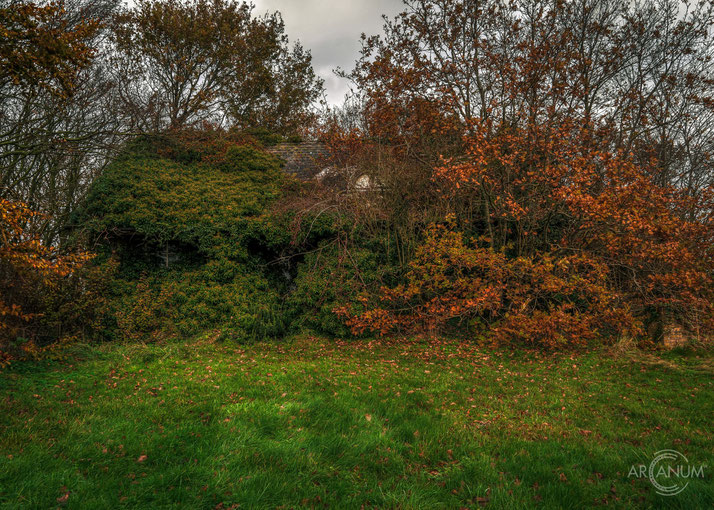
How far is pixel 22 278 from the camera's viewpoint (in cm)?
676

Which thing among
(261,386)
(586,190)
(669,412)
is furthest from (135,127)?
(669,412)

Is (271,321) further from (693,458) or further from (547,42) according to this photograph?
(547,42)

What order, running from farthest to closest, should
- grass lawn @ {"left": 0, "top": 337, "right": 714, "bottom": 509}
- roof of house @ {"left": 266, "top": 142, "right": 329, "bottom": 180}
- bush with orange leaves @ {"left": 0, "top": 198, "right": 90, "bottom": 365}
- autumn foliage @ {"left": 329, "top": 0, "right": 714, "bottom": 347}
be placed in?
roof of house @ {"left": 266, "top": 142, "right": 329, "bottom": 180}
autumn foliage @ {"left": 329, "top": 0, "right": 714, "bottom": 347}
bush with orange leaves @ {"left": 0, "top": 198, "right": 90, "bottom": 365}
grass lawn @ {"left": 0, "top": 337, "right": 714, "bottom": 509}

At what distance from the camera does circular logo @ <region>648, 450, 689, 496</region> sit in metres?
3.27

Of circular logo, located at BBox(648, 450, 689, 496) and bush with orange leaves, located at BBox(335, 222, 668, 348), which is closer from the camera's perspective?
circular logo, located at BBox(648, 450, 689, 496)

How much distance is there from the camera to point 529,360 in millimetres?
8320

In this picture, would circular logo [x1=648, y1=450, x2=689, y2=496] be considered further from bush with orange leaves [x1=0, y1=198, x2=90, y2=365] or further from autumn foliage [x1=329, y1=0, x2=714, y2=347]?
bush with orange leaves [x1=0, y1=198, x2=90, y2=365]

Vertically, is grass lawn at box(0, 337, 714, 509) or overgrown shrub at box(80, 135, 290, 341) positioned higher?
overgrown shrub at box(80, 135, 290, 341)

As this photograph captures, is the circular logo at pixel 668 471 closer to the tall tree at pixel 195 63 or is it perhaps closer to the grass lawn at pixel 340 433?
the grass lawn at pixel 340 433

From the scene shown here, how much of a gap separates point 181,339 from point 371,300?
15.7 feet

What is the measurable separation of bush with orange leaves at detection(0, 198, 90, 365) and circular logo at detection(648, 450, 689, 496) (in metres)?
7.39

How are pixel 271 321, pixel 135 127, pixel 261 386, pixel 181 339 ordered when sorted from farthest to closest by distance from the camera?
pixel 135 127, pixel 271 321, pixel 181 339, pixel 261 386

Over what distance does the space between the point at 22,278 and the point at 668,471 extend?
9.64 m

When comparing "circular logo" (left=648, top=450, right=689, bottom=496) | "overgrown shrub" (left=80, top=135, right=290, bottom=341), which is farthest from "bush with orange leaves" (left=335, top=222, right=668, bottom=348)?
"circular logo" (left=648, top=450, right=689, bottom=496)
